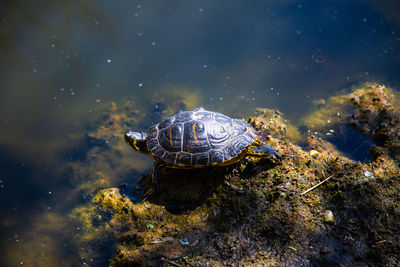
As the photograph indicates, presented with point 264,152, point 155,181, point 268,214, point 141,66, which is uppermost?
point 141,66

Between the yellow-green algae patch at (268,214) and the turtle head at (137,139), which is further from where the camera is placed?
the turtle head at (137,139)

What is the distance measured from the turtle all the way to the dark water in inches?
48.1

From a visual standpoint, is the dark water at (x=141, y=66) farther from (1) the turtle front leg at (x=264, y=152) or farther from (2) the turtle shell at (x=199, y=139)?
(1) the turtle front leg at (x=264, y=152)

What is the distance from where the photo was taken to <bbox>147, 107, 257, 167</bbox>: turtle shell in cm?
339

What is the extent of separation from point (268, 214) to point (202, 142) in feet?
4.11

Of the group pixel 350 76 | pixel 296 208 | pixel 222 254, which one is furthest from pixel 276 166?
pixel 350 76

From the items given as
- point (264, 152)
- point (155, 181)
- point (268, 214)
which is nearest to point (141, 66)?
point (155, 181)

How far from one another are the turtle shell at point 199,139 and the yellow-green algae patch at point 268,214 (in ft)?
1.12

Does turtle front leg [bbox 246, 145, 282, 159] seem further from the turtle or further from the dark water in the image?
the dark water

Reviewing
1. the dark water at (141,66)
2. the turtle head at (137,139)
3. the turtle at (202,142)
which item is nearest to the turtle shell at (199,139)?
the turtle at (202,142)

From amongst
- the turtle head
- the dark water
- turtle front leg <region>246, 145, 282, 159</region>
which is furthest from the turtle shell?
the dark water

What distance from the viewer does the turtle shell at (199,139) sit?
339 centimetres

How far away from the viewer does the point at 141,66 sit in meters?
6.69

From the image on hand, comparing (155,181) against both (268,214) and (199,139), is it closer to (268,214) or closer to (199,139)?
(199,139)
